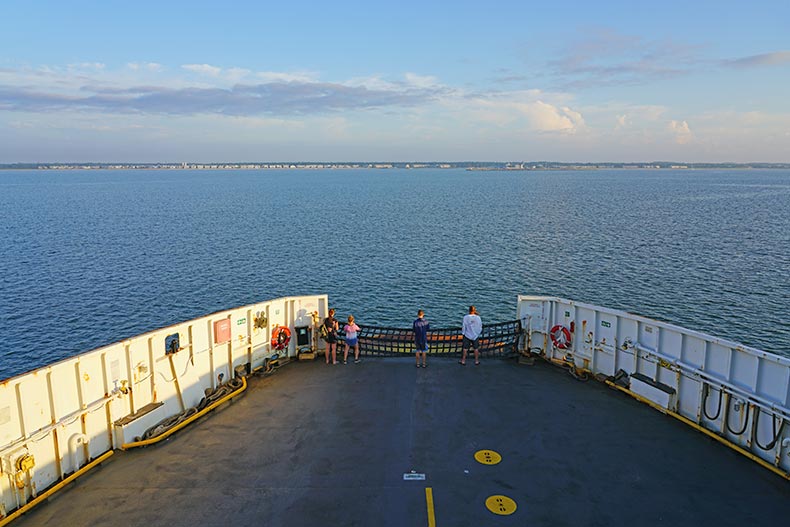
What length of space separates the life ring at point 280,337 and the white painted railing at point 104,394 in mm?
589

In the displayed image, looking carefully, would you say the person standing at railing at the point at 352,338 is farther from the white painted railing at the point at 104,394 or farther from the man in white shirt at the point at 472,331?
the man in white shirt at the point at 472,331

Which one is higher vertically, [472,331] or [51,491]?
[472,331]

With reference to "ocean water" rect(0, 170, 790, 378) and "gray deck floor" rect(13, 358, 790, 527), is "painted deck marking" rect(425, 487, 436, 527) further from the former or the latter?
"ocean water" rect(0, 170, 790, 378)

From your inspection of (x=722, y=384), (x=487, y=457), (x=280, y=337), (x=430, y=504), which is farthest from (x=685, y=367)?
(x=280, y=337)

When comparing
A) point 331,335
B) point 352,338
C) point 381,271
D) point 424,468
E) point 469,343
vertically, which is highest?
point 331,335

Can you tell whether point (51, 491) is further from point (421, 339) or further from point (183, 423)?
point (421, 339)

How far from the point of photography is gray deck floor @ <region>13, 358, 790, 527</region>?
713 cm

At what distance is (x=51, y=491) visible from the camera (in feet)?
24.8

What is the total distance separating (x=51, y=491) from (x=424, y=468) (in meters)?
5.70

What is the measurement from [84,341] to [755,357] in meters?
29.5

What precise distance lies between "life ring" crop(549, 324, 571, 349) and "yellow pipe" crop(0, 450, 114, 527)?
10.2 m

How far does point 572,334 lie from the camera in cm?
1283

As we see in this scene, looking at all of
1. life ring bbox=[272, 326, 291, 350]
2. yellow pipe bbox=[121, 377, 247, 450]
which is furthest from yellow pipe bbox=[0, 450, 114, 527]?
life ring bbox=[272, 326, 291, 350]

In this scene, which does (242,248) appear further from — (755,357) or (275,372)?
(755,357)
